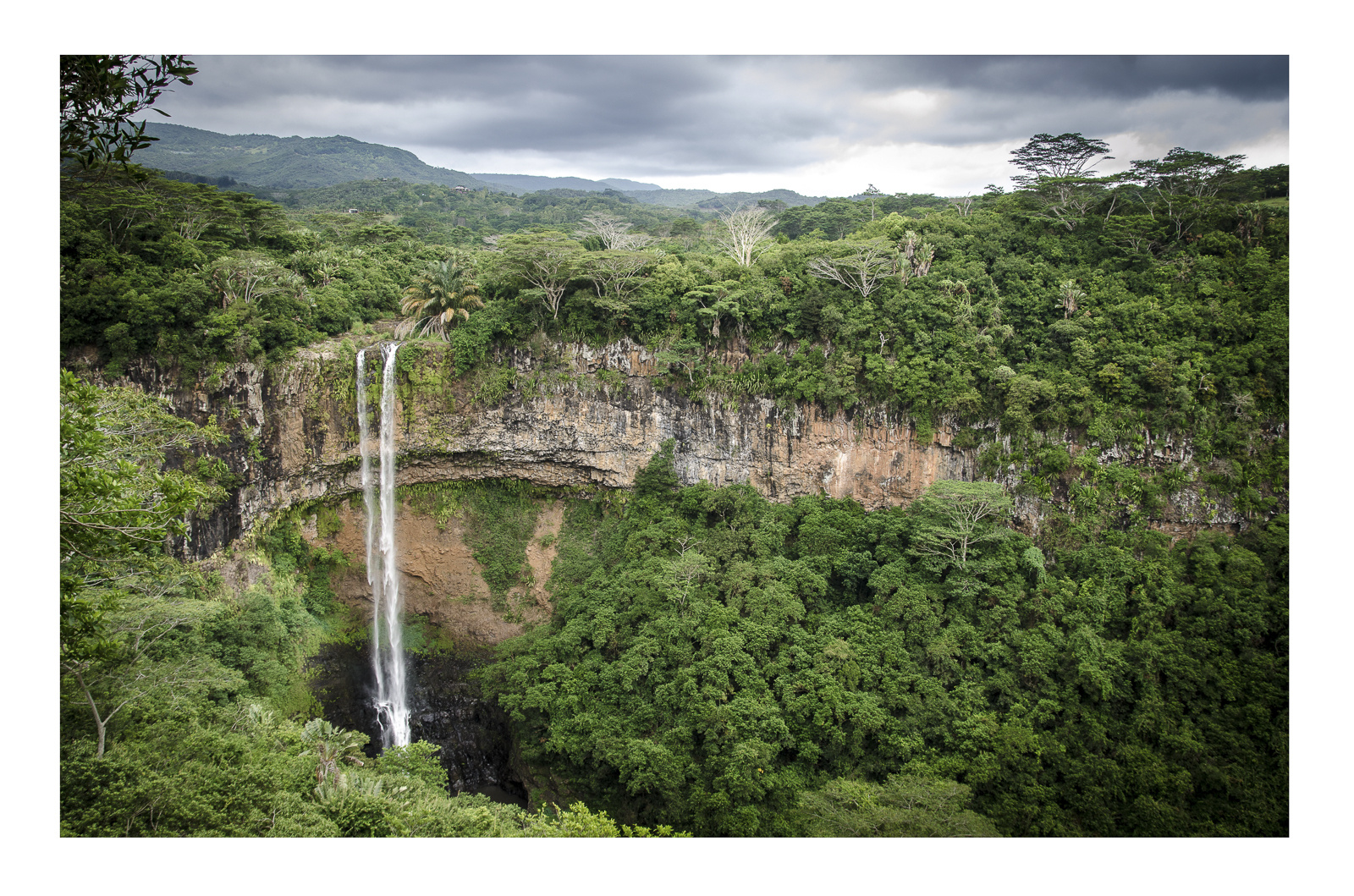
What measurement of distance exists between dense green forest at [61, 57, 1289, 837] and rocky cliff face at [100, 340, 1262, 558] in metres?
0.49

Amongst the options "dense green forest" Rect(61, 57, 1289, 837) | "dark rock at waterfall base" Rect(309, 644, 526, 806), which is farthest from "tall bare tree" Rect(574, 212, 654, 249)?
"dark rock at waterfall base" Rect(309, 644, 526, 806)

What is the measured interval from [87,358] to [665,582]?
47.4ft

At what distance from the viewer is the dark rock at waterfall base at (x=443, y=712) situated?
691 inches

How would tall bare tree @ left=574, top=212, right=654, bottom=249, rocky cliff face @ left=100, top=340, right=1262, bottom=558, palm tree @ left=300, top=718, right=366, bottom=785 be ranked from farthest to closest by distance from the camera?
1. tall bare tree @ left=574, top=212, right=654, bottom=249
2. rocky cliff face @ left=100, top=340, right=1262, bottom=558
3. palm tree @ left=300, top=718, right=366, bottom=785

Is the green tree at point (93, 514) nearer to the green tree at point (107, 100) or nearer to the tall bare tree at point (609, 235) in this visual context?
the green tree at point (107, 100)

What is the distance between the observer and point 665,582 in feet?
55.0

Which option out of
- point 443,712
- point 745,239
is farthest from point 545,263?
point 443,712

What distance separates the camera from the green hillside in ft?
127

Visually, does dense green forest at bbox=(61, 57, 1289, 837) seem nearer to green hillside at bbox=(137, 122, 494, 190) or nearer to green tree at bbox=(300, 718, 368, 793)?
green tree at bbox=(300, 718, 368, 793)

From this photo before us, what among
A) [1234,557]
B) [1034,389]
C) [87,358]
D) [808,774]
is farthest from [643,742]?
[87,358]

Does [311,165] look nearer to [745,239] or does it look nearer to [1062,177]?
[745,239]

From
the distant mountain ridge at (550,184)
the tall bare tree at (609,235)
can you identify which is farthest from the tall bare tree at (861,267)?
the distant mountain ridge at (550,184)

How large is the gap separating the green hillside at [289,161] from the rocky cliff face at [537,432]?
67.5 feet

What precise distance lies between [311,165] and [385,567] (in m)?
51.1
